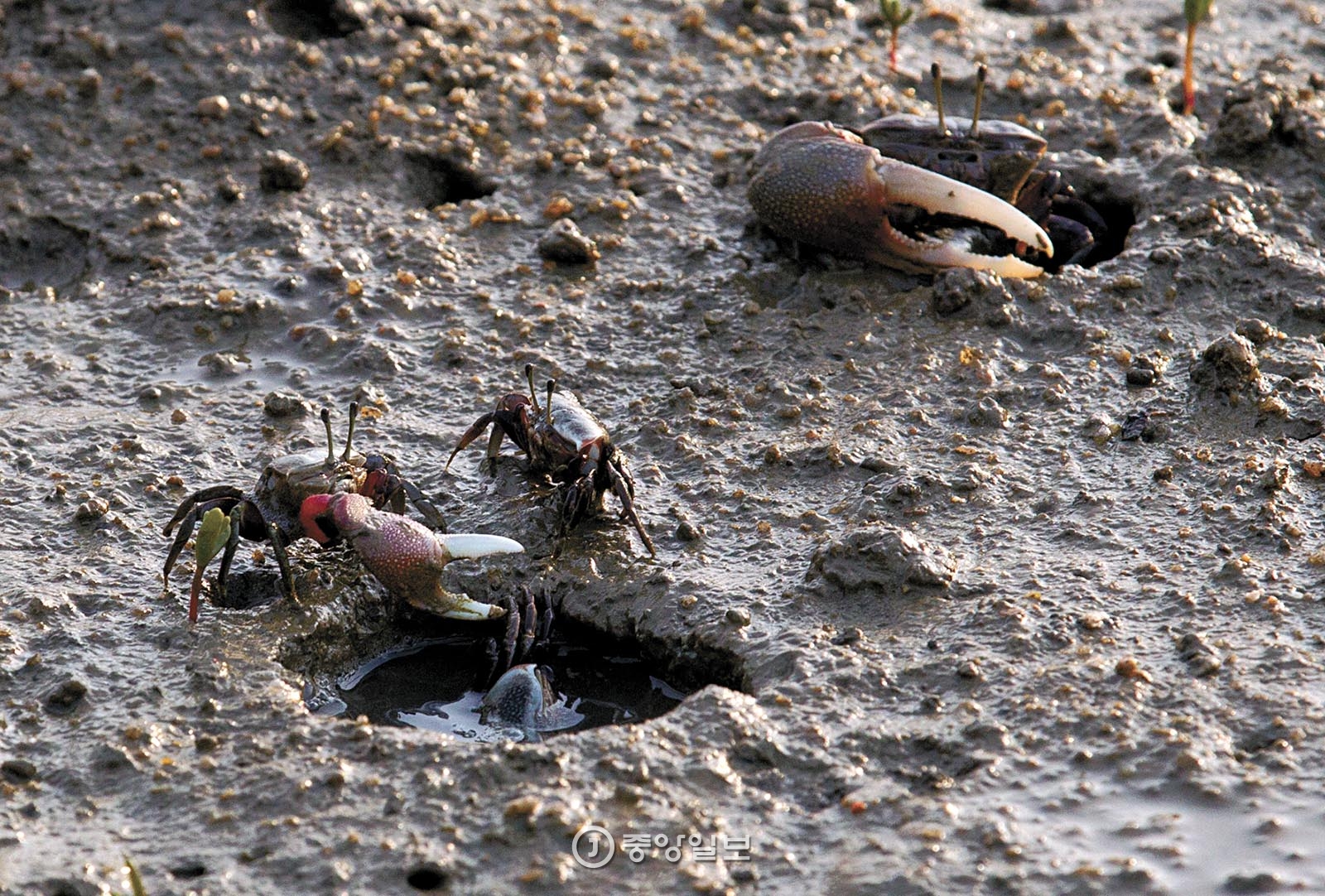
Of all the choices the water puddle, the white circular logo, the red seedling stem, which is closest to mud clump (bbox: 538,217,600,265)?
the water puddle

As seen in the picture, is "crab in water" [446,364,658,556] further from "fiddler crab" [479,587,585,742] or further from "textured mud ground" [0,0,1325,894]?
"fiddler crab" [479,587,585,742]

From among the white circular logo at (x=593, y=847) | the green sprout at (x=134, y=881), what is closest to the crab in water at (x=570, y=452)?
the white circular logo at (x=593, y=847)

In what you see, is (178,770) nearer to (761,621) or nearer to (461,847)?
(461,847)

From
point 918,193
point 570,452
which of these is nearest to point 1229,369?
point 918,193

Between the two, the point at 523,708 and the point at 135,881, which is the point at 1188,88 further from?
the point at 135,881

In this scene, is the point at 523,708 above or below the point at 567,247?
below

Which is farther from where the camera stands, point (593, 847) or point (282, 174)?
point (282, 174)
